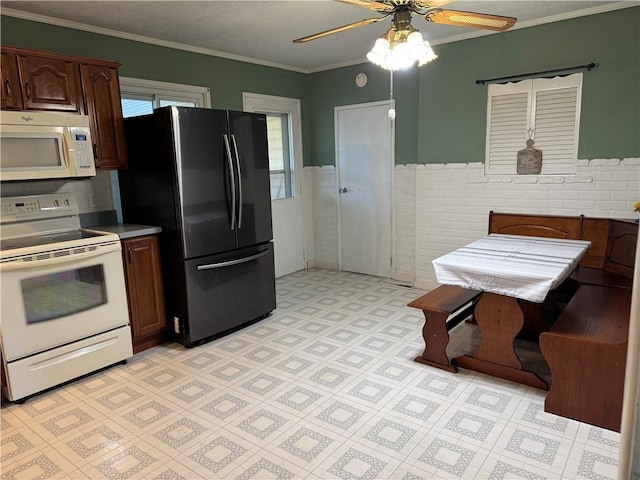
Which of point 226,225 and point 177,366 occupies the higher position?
point 226,225

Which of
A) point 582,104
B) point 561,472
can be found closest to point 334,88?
point 582,104

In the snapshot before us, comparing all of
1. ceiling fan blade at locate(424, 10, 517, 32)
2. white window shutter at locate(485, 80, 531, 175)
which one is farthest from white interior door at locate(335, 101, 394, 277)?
ceiling fan blade at locate(424, 10, 517, 32)

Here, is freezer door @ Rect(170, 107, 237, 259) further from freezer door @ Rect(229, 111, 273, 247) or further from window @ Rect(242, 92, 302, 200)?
window @ Rect(242, 92, 302, 200)

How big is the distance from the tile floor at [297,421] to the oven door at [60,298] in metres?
0.36

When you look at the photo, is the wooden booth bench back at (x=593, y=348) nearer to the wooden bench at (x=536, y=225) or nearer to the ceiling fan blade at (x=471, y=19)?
the wooden bench at (x=536, y=225)

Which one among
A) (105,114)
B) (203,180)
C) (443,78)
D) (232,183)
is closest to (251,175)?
(232,183)

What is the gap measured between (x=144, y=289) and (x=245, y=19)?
7.16 feet

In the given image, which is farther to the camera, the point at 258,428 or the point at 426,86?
the point at 426,86

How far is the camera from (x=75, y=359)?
2.79 m

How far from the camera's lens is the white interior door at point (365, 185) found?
15.9 feet

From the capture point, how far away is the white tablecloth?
2354 millimetres

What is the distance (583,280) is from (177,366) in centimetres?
297

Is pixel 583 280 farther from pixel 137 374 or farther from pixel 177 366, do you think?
pixel 137 374

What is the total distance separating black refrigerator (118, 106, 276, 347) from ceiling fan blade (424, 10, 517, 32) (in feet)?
5.77
